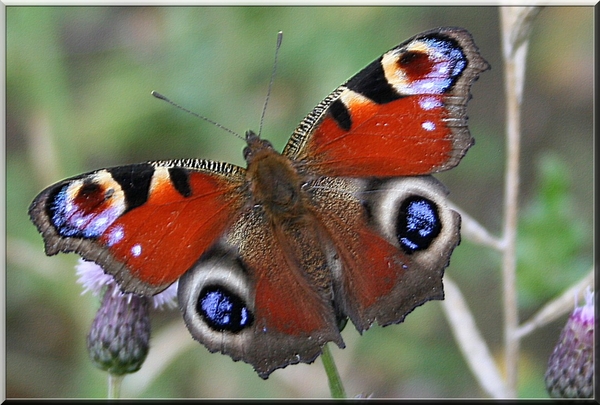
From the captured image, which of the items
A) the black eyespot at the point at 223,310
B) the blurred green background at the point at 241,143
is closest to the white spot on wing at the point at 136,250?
the black eyespot at the point at 223,310

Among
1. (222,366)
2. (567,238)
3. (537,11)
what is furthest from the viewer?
(222,366)

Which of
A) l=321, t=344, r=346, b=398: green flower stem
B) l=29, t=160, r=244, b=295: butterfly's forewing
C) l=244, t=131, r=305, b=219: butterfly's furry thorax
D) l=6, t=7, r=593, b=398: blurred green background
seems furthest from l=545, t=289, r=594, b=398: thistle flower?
l=29, t=160, r=244, b=295: butterfly's forewing

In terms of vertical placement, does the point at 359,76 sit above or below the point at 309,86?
above

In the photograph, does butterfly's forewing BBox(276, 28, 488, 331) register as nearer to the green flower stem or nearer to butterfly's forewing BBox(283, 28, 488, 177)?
butterfly's forewing BBox(283, 28, 488, 177)

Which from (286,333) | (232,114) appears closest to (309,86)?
(232,114)

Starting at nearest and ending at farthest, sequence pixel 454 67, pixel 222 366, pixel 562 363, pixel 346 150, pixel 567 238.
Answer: pixel 454 67, pixel 346 150, pixel 562 363, pixel 567 238, pixel 222 366

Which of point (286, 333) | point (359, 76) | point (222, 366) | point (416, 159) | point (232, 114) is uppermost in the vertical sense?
point (359, 76)

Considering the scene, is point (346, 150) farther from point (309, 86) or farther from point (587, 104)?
point (587, 104)

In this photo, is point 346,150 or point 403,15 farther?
point 403,15

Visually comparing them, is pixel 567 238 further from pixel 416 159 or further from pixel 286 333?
pixel 286 333
